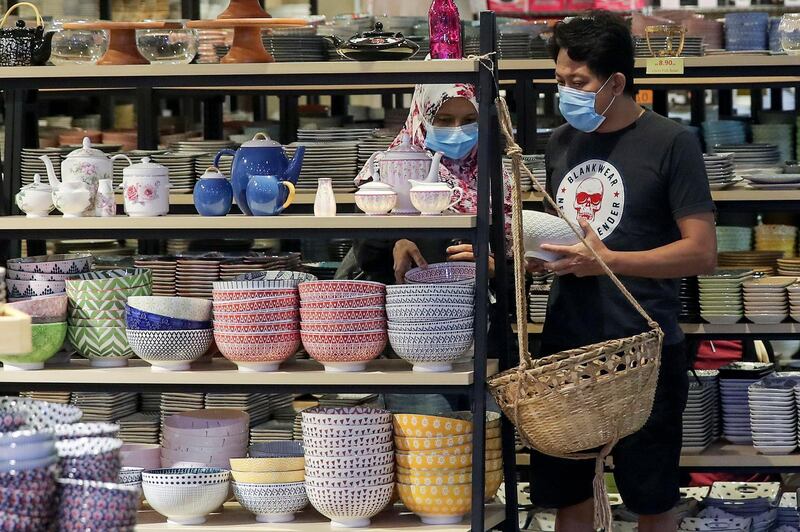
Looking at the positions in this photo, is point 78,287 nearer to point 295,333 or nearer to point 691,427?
point 295,333

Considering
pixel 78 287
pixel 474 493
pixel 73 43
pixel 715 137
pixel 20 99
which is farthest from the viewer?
pixel 715 137

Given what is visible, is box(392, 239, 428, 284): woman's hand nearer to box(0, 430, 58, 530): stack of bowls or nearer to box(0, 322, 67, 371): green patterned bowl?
box(0, 322, 67, 371): green patterned bowl

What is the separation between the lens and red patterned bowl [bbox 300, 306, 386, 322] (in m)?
3.26

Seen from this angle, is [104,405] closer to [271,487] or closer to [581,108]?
[271,487]

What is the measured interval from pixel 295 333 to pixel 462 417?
0.52 m

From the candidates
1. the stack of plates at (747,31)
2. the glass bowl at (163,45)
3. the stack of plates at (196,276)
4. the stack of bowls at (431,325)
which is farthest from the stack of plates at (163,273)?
the stack of plates at (747,31)

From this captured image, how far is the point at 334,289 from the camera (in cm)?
327

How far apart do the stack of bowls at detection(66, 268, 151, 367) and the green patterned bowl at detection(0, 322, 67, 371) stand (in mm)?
46

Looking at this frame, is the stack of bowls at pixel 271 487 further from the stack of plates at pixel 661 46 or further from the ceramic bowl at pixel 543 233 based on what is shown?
the stack of plates at pixel 661 46

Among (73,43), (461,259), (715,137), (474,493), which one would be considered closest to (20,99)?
(73,43)

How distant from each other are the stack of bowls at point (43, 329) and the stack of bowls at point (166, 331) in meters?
0.18

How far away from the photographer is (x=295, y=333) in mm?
3322

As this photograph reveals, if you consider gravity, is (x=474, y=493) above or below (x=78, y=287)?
below

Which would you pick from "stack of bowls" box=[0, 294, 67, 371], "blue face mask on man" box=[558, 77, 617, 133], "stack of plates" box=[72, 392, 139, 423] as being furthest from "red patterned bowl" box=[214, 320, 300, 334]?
"stack of plates" box=[72, 392, 139, 423]
